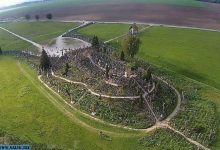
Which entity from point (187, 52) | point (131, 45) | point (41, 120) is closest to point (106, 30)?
point (187, 52)

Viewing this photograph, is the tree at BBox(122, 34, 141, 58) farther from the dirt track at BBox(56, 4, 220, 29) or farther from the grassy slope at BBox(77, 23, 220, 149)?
the dirt track at BBox(56, 4, 220, 29)

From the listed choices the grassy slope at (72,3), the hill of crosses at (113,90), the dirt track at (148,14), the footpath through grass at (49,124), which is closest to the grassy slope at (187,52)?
the hill of crosses at (113,90)

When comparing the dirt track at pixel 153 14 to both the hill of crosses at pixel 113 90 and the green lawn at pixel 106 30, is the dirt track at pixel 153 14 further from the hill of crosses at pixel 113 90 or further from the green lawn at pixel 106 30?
the hill of crosses at pixel 113 90

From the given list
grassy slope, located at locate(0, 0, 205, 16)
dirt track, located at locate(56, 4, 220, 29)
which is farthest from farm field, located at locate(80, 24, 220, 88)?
grassy slope, located at locate(0, 0, 205, 16)

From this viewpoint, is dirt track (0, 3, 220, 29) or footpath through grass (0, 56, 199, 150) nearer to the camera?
footpath through grass (0, 56, 199, 150)

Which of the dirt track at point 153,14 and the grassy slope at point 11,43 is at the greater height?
the dirt track at point 153,14

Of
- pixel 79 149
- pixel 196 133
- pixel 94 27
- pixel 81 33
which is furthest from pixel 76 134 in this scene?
pixel 94 27

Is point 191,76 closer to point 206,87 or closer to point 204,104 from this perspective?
point 206,87
